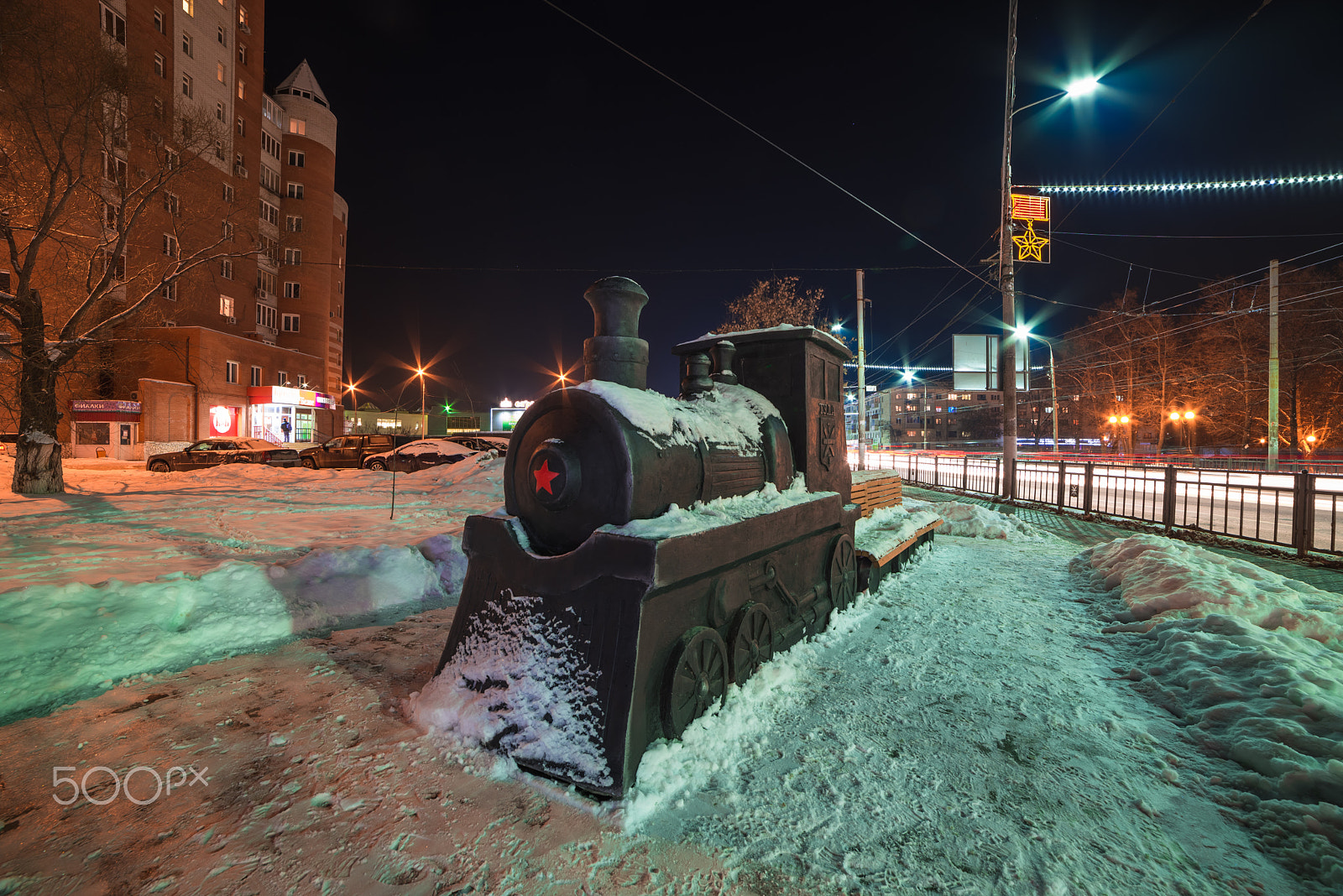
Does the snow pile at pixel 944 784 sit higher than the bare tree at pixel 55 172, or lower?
lower

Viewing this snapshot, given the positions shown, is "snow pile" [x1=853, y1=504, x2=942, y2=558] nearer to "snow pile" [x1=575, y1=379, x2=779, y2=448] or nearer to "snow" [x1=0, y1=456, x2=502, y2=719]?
"snow pile" [x1=575, y1=379, x2=779, y2=448]

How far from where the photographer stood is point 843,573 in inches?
202

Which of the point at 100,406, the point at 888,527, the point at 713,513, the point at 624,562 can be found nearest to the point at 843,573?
the point at 888,527

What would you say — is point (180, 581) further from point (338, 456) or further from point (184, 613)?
point (338, 456)

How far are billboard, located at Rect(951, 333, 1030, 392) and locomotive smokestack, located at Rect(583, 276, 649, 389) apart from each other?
16073 mm

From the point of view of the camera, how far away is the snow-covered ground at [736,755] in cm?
202

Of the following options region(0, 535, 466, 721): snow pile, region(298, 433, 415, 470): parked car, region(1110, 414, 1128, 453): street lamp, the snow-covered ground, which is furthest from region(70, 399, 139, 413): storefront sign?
region(1110, 414, 1128, 453): street lamp

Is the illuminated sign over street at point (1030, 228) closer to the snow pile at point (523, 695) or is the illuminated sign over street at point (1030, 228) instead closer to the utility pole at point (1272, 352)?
the utility pole at point (1272, 352)

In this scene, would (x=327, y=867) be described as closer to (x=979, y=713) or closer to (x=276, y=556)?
(x=979, y=713)

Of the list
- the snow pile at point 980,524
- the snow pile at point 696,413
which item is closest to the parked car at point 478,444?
the snow pile at point 980,524

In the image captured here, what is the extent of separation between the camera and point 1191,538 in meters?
8.92

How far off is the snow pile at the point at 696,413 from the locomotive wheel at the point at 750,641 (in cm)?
119

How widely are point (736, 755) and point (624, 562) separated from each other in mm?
1191

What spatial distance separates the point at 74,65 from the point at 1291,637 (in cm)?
1988
